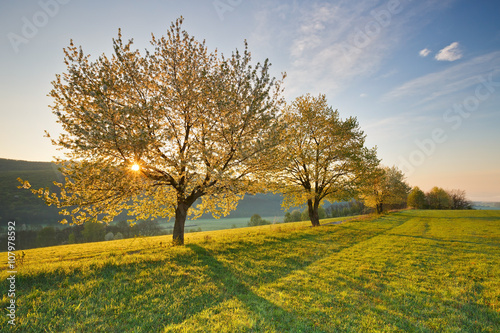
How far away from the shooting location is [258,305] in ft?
22.7

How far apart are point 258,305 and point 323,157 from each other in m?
22.8

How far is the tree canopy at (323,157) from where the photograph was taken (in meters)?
26.4

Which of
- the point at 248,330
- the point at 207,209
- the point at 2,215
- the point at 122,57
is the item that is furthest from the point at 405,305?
the point at 2,215

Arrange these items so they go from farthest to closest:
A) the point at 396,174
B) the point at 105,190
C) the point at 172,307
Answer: the point at 396,174, the point at 105,190, the point at 172,307

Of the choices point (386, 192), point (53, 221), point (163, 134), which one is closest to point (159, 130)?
point (163, 134)

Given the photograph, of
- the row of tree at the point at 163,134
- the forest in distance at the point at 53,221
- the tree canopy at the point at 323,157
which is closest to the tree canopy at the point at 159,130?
the row of tree at the point at 163,134

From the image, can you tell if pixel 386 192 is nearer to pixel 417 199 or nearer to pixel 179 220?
pixel 417 199

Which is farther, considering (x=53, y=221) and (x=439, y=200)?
(x=53, y=221)

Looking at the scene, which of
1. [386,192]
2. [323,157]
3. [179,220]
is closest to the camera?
[179,220]

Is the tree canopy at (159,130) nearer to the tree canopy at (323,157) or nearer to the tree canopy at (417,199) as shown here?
the tree canopy at (323,157)

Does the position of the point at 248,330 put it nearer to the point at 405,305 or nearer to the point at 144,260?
the point at 405,305

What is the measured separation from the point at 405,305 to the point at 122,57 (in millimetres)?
18892

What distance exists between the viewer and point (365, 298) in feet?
24.9

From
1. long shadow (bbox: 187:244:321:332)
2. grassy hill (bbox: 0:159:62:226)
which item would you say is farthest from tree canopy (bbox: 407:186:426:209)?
grassy hill (bbox: 0:159:62:226)
